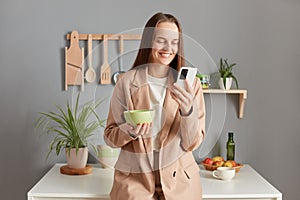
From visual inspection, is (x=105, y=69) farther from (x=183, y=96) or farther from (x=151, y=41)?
(x=183, y=96)

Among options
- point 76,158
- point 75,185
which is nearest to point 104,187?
point 75,185

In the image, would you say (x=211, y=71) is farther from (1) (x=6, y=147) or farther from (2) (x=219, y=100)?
(1) (x=6, y=147)

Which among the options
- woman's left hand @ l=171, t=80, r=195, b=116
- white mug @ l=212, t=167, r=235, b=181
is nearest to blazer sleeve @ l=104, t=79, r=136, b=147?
woman's left hand @ l=171, t=80, r=195, b=116

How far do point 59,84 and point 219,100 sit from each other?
0.87 m

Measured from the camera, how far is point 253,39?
2760 millimetres

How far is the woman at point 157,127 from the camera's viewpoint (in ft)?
6.56

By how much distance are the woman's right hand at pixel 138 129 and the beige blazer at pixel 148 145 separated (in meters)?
0.03

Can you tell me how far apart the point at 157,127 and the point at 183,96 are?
0.62 feet

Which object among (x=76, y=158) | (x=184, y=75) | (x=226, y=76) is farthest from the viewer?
(x=226, y=76)

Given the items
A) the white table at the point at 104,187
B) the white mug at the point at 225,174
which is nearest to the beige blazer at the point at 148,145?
the white table at the point at 104,187

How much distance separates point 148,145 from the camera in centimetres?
204

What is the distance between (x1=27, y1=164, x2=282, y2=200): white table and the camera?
223 cm

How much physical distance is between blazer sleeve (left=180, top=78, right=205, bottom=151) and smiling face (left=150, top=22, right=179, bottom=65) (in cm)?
19

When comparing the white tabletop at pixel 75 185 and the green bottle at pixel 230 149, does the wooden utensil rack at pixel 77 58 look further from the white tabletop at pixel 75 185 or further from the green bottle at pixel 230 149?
the green bottle at pixel 230 149
